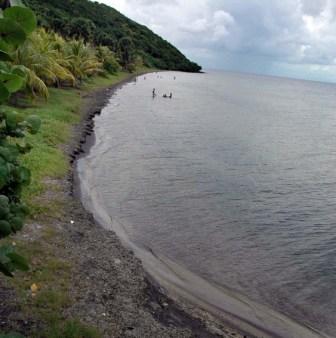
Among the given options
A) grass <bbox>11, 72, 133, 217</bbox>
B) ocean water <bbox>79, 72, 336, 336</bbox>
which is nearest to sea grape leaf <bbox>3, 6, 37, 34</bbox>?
grass <bbox>11, 72, 133, 217</bbox>

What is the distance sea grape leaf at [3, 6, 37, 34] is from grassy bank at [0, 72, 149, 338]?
552 centimetres

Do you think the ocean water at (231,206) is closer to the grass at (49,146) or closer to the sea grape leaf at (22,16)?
the grass at (49,146)

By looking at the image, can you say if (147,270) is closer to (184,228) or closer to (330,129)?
(184,228)

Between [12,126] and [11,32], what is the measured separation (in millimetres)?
1060

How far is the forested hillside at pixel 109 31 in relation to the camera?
80062 mm

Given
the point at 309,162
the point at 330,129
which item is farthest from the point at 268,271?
the point at 330,129

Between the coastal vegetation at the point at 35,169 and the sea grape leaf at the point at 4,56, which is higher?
the sea grape leaf at the point at 4,56

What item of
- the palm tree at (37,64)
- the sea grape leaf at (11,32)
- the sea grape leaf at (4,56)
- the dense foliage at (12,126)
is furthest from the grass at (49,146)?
the sea grape leaf at (11,32)

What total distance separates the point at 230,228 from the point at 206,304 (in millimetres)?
5673

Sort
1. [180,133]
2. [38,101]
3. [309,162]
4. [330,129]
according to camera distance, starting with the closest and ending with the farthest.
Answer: [38,101]
[309,162]
[180,133]
[330,129]

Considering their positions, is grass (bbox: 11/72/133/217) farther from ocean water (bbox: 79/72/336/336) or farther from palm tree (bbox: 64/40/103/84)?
palm tree (bbox: 64/40/103/84)

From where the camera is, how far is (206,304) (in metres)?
10.4

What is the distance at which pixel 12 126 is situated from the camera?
3398 mm

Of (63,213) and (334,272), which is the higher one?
(63,213)
